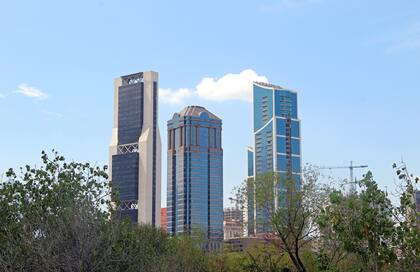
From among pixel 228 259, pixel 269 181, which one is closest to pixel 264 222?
pixel 269 181

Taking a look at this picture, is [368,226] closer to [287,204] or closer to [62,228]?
[62,228]

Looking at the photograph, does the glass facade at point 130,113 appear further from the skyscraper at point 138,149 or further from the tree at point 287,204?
the tree at point 287,204

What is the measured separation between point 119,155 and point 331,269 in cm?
15916

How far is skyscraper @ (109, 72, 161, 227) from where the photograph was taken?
167 meters

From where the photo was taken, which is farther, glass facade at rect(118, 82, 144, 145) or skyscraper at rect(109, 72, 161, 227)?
glass facade at rect(118, 82, 144, 145)

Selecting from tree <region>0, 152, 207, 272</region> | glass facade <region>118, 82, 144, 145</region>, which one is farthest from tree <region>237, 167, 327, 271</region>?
glass facade <region>118, 82, 144, 145</region>

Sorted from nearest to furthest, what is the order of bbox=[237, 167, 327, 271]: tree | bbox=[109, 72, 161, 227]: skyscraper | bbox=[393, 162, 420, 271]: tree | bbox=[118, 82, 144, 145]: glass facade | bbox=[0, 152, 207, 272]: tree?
bbox=[393, 162, 420, 271]: tree
bbox=[0, 152, 207, 272]: tree
bbox=[237, 167, 327, 271]: tree
bbox=[109, 72, 161, 227]: skyscraper
bbox=[118, 82, 144, 145]: glass facade

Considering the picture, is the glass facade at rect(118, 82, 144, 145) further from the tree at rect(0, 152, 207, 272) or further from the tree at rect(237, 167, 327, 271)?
the tree at rect(0, 152, 207, 272)

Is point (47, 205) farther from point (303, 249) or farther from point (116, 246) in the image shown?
point (303, 249)

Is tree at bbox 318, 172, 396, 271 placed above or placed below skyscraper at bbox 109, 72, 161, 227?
below

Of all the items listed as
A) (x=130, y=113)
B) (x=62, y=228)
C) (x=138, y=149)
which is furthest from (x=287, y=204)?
(x=130, y=113)

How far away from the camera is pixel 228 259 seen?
44781mm

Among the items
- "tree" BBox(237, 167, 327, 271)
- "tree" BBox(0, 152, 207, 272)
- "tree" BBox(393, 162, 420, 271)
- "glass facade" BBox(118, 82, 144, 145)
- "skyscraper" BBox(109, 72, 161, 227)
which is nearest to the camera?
"tree" BBox(393, 162, 420, 271)

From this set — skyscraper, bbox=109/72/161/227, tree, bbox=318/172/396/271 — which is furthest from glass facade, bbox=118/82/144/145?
tree, bbox=318/172/396/271
